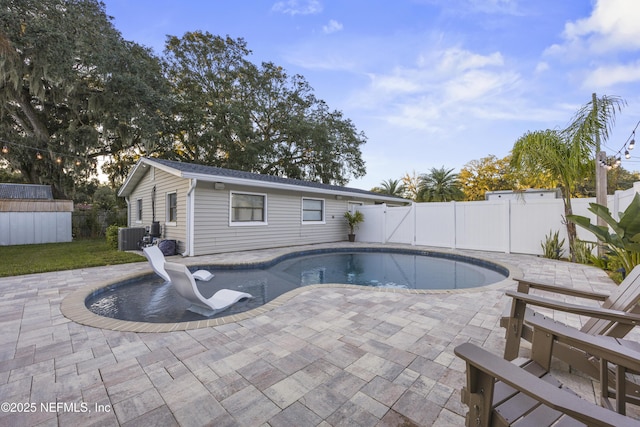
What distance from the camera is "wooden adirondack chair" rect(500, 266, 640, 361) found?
1.62m

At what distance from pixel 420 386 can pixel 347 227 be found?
35.8 feet

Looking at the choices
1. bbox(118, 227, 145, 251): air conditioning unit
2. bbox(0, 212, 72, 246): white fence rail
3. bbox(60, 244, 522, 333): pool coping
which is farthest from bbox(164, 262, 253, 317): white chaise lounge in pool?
bbox(0, 212, 72, 246): white fence rail

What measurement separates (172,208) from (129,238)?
5.91 ft

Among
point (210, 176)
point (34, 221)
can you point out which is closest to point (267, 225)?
point (210, 176)

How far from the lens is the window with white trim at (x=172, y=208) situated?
8.79m

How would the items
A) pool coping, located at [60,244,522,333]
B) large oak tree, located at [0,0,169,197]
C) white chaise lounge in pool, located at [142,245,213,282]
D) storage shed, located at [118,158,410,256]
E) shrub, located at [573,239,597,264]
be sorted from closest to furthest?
pool coping, located at [60,244,522,333], white chaise lounge in pool, located at [142,245,213,282], shrub, located at [573,239,597,264], storage shed, located at [118,158,410,256], large oak tree, located at [0,0,169,197]

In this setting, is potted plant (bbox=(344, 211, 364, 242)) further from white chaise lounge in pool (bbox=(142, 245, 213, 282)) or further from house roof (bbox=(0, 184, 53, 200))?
house roof (bbox=(0, 184, 53, 200))

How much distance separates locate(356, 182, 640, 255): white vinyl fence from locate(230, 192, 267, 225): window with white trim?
4.88 m

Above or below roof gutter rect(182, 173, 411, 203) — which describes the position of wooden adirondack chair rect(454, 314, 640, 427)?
below

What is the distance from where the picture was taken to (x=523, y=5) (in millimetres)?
6656

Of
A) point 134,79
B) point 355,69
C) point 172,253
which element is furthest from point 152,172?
point 355,69

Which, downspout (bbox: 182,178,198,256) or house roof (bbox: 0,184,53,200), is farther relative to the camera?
house roof (bbox: 0,184,53,200)

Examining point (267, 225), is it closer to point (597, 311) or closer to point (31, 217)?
point (597, 311)

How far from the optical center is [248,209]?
940cm
